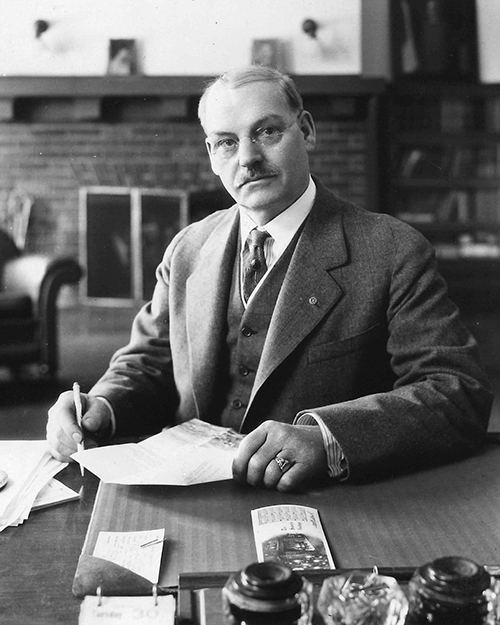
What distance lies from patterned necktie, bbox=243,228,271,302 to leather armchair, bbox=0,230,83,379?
2829 mm

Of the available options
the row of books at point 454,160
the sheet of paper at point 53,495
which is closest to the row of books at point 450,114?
the row of books at point 454,160

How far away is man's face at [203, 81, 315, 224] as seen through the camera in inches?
61.6

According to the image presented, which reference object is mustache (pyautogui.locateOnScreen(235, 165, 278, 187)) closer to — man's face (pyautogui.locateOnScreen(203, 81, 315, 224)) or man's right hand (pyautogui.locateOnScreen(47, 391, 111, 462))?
man's face (pyautogui.locateOnScreen(203, 81, 315, 224))

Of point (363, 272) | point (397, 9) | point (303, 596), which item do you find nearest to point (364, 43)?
point (397, 9)

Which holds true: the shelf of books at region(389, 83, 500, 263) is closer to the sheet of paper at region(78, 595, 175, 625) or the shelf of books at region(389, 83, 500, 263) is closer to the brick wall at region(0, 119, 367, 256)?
the brick wall at region(0, 119, 367, 256)

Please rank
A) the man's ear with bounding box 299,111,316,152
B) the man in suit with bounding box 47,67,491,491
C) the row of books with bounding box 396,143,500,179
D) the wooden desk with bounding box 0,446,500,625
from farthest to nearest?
the row of books with bounding box 396,143,500,179, the man's ear with bounding box 299,111,316,152, the man in suit with bounding box 47,67,491,491, the wooden desk with bounding box 0,446,500,625

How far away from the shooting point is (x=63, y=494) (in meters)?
1.22

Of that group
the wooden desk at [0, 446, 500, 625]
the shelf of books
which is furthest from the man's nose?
the shelf of books

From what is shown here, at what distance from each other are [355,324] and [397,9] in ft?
14.9

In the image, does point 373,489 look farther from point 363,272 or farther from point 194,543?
point 363,272

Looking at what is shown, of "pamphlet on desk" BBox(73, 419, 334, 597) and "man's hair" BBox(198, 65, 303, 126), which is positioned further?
"man's hair" BBox(198, 65, 303, 126)

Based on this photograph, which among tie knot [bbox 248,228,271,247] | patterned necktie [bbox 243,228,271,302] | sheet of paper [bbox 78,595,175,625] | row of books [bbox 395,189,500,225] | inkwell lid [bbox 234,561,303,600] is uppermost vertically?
tie knot [bbox 248,228,271,247]

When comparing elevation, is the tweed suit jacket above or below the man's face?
below

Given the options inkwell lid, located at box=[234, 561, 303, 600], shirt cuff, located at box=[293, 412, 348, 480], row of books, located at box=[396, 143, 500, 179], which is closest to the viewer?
inkwell lid, located at box=[234, 561, 303, 600]
